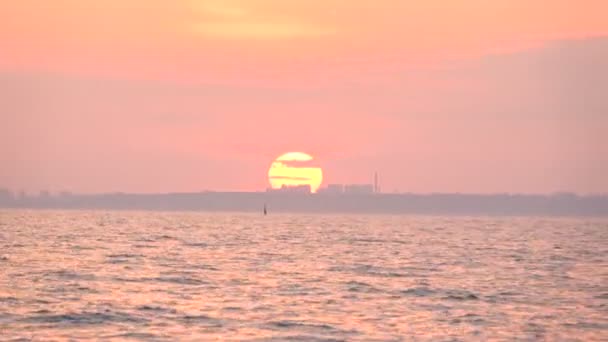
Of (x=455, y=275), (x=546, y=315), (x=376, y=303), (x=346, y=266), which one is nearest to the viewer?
(x=546, y=315)

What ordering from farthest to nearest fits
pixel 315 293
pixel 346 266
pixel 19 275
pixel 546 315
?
1. pixel 346 266
2. pixel 19 275
3. pixel 315 293
4. pixel 546 315

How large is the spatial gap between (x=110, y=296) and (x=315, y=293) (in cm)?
950

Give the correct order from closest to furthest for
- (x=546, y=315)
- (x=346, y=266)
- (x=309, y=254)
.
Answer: (x=546, y=315) → (x=346, y=266) → (x=309, y=254)

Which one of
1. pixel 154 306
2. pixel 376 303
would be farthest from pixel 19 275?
pixel 376 303

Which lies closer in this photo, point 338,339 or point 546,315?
point 338,339

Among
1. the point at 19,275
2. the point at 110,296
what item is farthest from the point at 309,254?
the point at 110,296

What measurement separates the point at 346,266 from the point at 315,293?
68.7 feet

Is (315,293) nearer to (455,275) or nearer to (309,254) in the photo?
(455,275)

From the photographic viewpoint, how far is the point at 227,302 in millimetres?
46031

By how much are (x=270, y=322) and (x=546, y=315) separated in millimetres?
11725

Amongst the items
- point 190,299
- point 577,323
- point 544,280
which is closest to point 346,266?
point 544,280

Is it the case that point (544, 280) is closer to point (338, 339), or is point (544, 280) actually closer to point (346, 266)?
point (346, 266)

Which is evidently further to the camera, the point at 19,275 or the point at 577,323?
the point at 19,275

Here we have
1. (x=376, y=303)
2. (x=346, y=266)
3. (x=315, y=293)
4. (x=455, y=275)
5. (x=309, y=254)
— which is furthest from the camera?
(x=309, y=254)
